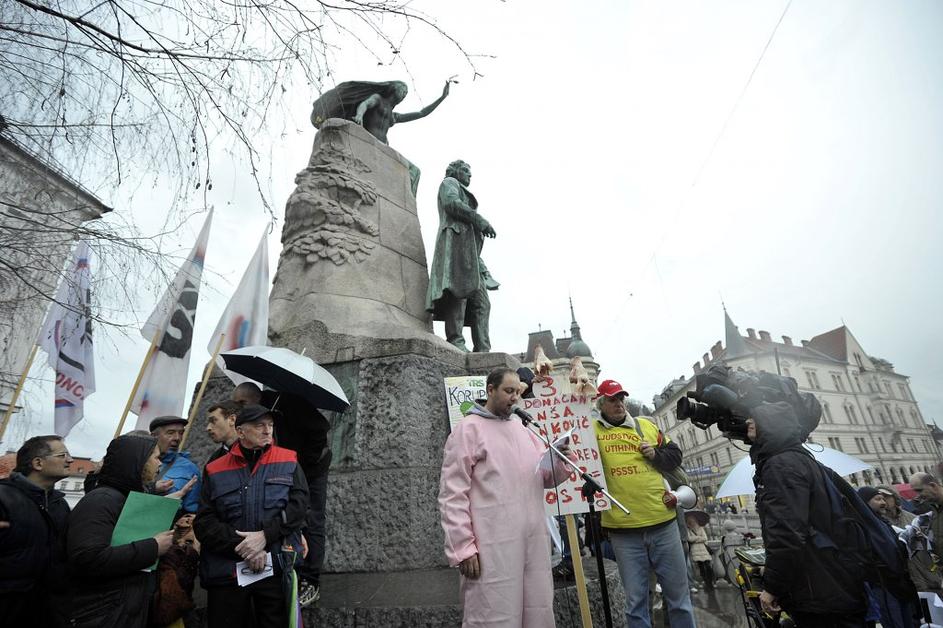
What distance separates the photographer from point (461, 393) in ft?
13.3

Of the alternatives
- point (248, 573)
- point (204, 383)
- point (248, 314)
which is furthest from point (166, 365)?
point (248, 573)

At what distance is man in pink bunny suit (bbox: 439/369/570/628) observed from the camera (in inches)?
86.8

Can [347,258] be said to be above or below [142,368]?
above

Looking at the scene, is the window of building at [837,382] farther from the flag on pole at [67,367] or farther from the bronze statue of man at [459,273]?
the flag on pole at [67,367]

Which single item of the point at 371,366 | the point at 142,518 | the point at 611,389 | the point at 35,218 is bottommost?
the point at 142,518

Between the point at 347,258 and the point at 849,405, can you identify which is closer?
the point at 347,258

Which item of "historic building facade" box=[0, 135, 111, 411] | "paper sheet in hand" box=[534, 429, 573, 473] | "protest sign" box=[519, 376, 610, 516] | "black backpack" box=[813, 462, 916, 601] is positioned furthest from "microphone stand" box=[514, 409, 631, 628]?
"historic building facade" box=[0, 135, 111, 411]

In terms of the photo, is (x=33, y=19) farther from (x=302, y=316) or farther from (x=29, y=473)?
(x=302, y=316)

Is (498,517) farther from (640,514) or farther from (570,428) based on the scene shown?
(640,514)

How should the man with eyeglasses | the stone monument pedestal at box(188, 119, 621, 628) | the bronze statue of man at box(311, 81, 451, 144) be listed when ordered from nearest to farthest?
the man with eyeglasses → the stone monument pedestal at box(188, 119, 621, 628) → the bronze statue of man at box(311, 81, 451, 144)

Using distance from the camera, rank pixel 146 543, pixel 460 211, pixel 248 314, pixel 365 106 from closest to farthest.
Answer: pixel 146 543 < pixel 248 314 < pixel 460 211 < pixel 365 106

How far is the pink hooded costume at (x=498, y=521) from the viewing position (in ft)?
7.24

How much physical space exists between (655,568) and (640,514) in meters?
0.34

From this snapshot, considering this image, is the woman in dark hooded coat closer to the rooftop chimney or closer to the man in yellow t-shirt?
the man in yellow t-shirt
